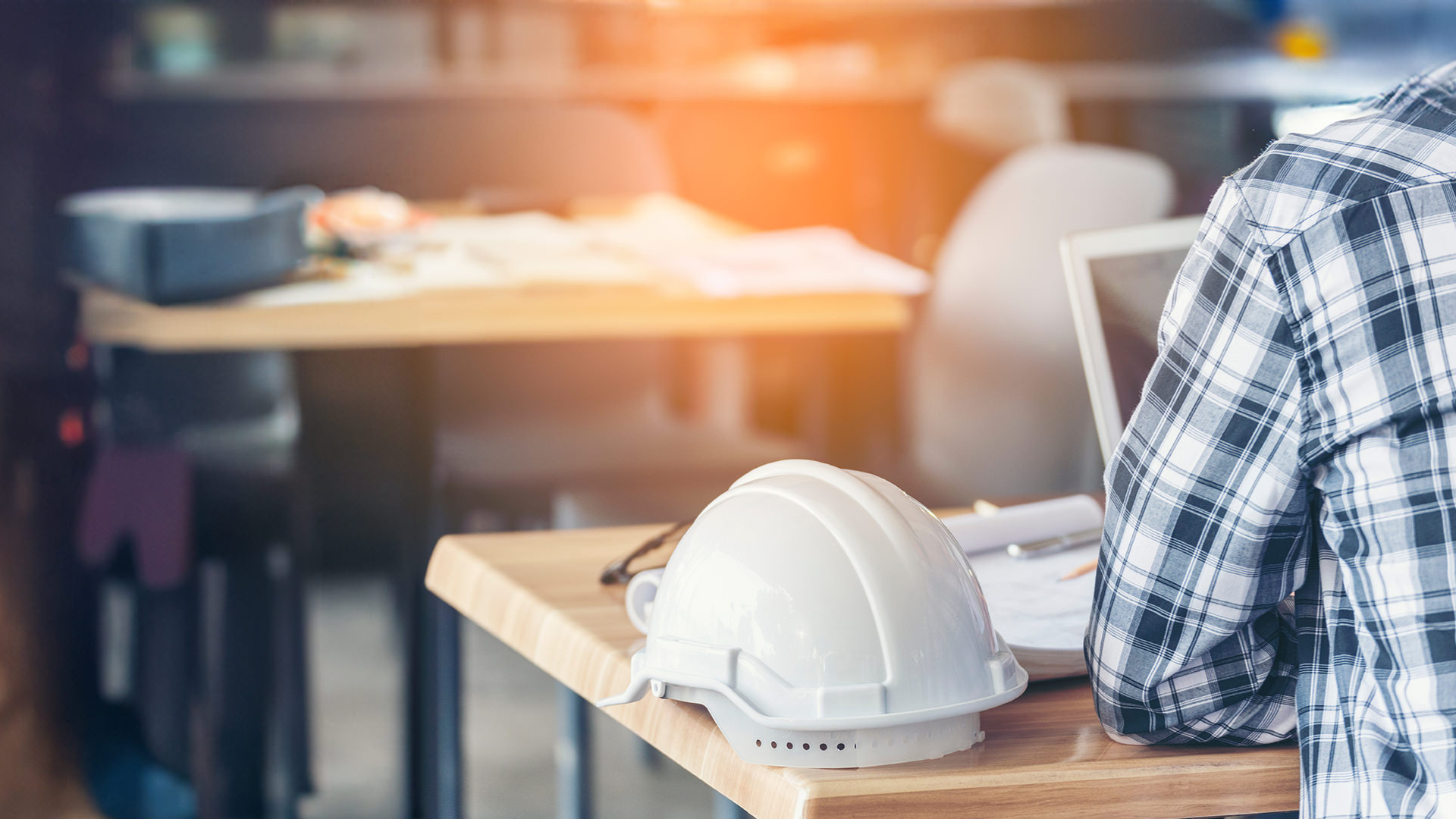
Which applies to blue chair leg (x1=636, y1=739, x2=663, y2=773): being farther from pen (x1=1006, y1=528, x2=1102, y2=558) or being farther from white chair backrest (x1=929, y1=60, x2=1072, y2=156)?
white chair backrest (x1=929, y1=60, x2=1072, y2=156)

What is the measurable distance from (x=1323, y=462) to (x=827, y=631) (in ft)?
0.65

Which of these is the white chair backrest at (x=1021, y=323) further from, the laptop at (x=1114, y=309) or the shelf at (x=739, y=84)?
the shelf at (x=739, y=84)

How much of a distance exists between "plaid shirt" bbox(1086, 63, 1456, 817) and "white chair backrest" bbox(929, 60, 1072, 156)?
109 inches

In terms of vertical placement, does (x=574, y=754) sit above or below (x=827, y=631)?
below

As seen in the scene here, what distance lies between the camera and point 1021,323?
5.23 ft

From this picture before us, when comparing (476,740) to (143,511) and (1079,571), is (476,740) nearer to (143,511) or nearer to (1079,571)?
(143,511)

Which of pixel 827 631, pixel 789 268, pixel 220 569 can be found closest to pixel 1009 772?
pixel 827 631

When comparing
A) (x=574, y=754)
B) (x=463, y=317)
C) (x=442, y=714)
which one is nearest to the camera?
(x=574, y=754)

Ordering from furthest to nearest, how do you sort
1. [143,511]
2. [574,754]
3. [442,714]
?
[143,511]
[442,714]
[574,754]

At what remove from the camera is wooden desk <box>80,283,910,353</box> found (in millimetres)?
1406

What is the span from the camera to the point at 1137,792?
57cm

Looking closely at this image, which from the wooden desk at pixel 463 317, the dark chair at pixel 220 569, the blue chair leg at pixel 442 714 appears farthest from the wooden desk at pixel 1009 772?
the dark chair at pixel 220 569

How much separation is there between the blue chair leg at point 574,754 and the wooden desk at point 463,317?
48 cm

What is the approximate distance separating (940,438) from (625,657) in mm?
1111
